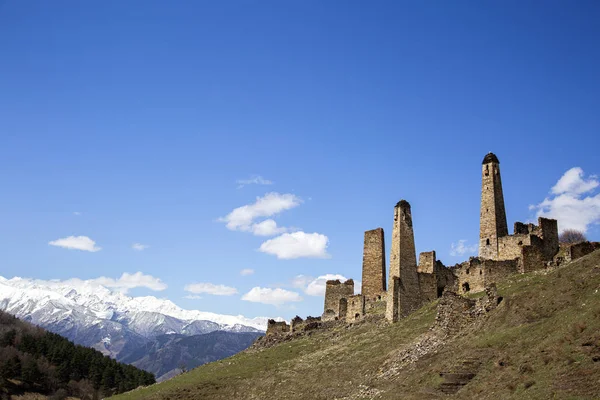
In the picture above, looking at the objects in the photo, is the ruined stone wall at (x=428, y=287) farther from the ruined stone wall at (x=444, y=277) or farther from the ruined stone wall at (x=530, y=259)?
the ruined stone wall at (x=530, y=259)

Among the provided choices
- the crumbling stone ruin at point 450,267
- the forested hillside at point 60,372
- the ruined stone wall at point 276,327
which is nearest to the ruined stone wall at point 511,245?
the crumbling stone ruin at point 450,267

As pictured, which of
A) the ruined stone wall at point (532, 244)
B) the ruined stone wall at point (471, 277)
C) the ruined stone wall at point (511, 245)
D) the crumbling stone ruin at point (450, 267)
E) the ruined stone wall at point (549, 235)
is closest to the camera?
the ruined stone wall at point (532, 244)

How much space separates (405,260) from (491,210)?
12888 mm

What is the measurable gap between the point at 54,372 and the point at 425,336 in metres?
119

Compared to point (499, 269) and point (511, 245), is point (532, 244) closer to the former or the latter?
point (511, 245)

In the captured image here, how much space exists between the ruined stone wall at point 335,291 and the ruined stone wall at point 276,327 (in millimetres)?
6198

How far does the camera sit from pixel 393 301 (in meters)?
59.8

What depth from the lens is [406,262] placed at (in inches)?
2512

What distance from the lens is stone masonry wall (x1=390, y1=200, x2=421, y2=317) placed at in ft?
199

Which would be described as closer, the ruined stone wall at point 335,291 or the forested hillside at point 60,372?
the ruined stone wall at point 335,291

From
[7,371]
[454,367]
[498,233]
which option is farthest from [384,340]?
[7,371]

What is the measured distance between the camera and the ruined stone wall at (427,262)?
215ft

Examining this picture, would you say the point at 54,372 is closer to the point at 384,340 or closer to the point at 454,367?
the point at 384,340

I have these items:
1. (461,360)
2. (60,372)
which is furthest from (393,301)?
(60,372)
